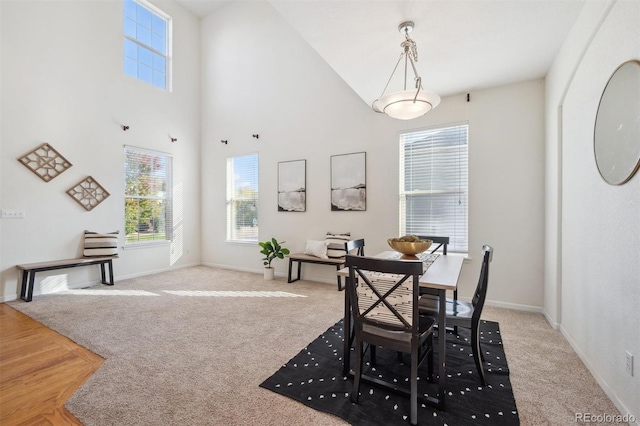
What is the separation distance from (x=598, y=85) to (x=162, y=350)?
4.02 m

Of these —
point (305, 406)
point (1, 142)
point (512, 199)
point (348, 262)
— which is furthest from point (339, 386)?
point (1, 142)

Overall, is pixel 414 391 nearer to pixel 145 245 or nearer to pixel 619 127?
pixel 619 127

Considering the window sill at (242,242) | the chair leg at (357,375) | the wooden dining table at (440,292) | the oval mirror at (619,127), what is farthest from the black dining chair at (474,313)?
the window sill at (242,242)

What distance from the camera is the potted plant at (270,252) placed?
505 cm

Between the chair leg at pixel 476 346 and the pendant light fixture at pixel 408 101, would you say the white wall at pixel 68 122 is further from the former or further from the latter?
the chair leg at pixel 476 346

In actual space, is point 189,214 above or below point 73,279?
above

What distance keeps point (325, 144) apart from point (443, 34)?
258cm

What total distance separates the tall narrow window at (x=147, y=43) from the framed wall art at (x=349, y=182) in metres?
4.02

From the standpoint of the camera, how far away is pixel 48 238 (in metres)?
4.32

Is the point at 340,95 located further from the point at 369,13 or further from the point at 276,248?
the point at 276,248

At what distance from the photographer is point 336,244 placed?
15.2 feet

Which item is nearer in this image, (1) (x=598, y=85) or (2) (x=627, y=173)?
(2) (x=627, y=173)

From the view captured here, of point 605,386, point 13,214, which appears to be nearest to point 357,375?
point 605,386

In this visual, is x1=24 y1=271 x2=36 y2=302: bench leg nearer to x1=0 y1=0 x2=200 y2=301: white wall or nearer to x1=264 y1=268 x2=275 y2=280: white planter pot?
x1=0 y1=0 x2=200 y2=301: white wall
